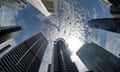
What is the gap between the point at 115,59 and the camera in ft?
438

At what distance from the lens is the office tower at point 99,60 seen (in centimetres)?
13088

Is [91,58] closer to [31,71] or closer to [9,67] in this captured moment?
[31,71]

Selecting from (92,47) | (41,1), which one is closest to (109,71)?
(92,47)

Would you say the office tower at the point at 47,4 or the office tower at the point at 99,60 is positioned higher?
the office tower at the point at 47,4

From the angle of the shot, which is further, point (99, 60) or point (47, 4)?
point (99, 60)

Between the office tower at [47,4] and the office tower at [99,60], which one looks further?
the office tower at [99,60]

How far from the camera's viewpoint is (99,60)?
505 ft

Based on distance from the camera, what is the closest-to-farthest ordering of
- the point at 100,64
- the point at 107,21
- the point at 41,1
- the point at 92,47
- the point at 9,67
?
the point at 41,1, the point at 107,21, the point at 9,67, the point at 100,64, the point at 92,47

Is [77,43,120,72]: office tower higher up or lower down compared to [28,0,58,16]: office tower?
lower down

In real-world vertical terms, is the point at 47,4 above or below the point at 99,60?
above

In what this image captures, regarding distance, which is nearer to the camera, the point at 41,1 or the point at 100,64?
the point at 41,1

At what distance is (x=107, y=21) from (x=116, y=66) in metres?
51.3

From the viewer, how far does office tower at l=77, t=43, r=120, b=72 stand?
131 m

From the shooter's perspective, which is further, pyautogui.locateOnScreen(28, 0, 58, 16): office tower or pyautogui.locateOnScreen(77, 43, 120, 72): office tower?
pyautogui.locateOnScreen(77, 43, 120, 72): office tower
